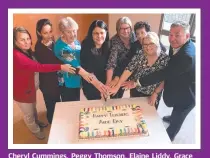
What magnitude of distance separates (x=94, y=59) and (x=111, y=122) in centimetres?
40

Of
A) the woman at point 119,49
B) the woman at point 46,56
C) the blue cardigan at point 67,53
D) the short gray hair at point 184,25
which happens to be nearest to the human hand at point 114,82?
the woman at point 119,49

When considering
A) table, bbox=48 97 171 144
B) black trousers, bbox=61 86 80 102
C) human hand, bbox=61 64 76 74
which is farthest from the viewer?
black trousers, bbox=61 86 80 102

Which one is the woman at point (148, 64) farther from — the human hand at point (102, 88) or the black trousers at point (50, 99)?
the black trousers at point (50, 99)

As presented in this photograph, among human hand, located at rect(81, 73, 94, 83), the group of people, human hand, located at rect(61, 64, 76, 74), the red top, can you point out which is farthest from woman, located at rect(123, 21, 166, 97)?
the red top

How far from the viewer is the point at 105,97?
1545 mm

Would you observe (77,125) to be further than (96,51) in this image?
No

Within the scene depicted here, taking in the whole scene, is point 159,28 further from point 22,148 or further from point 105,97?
point 22,148

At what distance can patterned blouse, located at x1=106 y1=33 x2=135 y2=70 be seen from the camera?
1547 millimetres

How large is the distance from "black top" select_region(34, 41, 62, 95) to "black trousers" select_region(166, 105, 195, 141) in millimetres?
773

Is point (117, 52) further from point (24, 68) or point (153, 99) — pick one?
point (24, 68)

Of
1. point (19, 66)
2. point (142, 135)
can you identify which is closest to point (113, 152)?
point (142, 135)

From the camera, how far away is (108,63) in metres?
1.56

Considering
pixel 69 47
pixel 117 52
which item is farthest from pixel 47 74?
pixel 117 52

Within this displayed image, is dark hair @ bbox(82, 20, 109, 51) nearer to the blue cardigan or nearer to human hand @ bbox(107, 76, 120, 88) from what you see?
the blue cardigan
